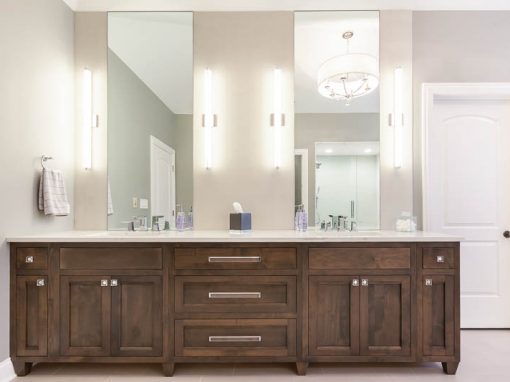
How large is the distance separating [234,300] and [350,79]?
1.95 meters

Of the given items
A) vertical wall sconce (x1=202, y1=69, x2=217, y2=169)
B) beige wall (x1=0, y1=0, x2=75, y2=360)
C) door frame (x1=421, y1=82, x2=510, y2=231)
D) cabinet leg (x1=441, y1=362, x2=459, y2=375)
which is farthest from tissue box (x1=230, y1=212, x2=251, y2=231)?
cabinet leg (x1=441, y1=362, x2=459, y2=375)

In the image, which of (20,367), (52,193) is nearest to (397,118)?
(52,193)

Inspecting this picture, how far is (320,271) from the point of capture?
2.13m

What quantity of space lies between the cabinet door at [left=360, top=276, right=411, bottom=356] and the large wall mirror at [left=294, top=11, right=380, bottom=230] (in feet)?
2.15

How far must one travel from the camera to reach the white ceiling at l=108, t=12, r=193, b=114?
275 cm

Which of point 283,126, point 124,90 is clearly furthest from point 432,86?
point 124,90

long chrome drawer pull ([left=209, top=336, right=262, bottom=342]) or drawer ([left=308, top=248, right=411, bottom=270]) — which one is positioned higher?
drawer ([left=308, top=248, right=411, bottom=270])

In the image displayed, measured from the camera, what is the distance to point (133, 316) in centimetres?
213

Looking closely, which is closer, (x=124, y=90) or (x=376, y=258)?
(x=376, y=258)

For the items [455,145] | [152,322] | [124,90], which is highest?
[124,90]

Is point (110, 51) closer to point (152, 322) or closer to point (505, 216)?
point (152, 322)

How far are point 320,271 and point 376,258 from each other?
368 mm

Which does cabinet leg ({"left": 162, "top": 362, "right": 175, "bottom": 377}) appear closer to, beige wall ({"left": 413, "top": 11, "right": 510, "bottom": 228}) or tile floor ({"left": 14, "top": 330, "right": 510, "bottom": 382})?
tile floor ({"left": 14, "top": 330, "right": 510, "bottom": 382})

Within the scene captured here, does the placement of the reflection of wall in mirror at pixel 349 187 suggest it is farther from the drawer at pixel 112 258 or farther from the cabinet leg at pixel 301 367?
the drawer at pixel 112 258
